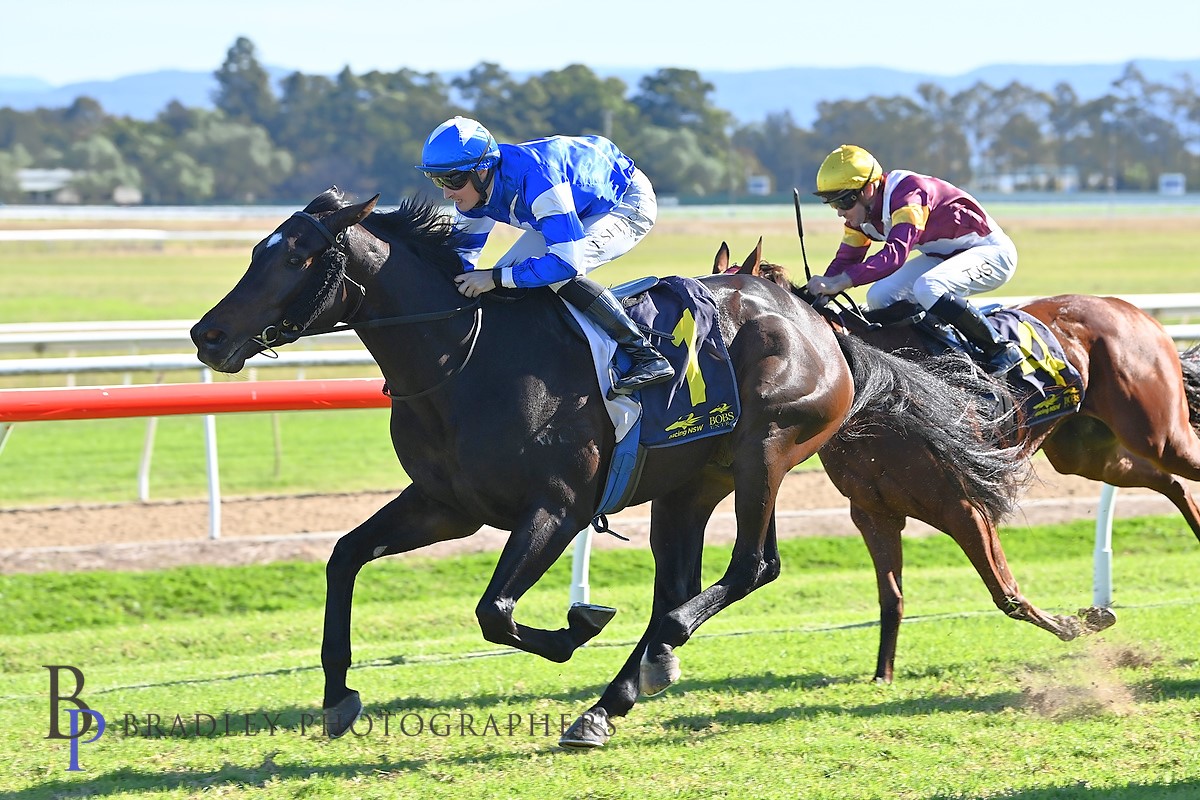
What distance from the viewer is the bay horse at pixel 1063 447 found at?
16.1 ft

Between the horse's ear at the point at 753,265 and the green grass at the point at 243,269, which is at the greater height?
the horse's ear at the point at 753,265

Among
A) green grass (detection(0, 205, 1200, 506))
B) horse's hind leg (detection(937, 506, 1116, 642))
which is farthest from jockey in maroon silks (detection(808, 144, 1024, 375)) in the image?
green grass (detection(0, 205, 1200, 506))

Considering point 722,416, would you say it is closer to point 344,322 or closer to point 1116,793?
point 344,322

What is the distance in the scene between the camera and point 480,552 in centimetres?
720

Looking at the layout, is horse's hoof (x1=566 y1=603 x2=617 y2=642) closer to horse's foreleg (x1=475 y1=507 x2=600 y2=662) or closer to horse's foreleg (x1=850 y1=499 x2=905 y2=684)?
horse's foreleg (x1=475 y1=507 x2=600 y2=662)

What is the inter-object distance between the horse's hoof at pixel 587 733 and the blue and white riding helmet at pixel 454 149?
5.30 ft

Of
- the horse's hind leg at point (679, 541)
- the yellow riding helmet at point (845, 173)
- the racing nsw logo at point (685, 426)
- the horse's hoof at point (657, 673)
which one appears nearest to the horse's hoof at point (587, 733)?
the horse's hoof at point (657, 673)

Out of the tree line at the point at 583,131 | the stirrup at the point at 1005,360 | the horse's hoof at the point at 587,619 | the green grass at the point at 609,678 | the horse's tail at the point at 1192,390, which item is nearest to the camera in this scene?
the green grass at the point at 609,678

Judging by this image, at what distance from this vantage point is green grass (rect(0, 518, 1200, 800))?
3850 mm

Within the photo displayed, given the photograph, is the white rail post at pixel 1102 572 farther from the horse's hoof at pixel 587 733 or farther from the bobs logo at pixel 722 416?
the horse's hoof at pixel 587 733

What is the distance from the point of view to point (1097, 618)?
16.4ft

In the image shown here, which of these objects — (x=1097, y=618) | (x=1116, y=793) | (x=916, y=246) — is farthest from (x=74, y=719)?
(x=1097, y=618)

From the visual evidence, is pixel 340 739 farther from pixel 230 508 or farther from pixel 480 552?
pixel 230 508

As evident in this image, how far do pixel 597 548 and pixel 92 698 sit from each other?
3.06 m
